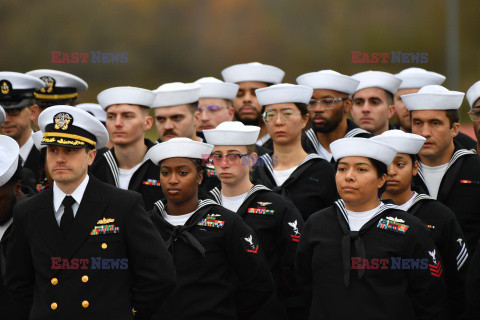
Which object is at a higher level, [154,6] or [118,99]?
[154,6]

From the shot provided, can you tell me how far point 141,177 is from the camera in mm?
6746

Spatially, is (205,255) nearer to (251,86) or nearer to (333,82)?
(333,82)

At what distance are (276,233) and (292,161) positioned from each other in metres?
0.88

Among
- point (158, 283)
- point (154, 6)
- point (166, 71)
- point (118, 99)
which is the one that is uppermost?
point (154, 6)

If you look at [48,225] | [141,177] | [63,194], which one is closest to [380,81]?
[141,177]

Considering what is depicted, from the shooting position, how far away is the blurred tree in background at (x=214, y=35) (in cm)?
1413

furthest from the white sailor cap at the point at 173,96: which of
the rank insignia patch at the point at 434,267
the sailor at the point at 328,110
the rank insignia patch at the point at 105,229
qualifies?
the rank insignia patch at the point at 434,267

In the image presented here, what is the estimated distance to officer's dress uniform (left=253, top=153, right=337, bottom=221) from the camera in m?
6.64

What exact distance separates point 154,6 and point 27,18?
2179 mm

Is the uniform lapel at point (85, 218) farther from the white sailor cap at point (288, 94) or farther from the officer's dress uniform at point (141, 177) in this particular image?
the white sailor cap at point (288, 94)

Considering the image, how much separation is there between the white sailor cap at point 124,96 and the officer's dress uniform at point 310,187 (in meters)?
1.18

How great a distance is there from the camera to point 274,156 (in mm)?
6957

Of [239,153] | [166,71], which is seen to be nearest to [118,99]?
[239,153]

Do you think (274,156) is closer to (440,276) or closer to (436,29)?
(440,276)
